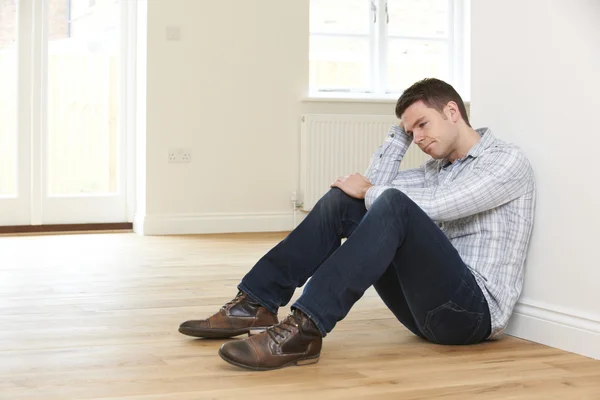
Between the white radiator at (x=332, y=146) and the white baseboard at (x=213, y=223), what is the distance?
0.65 ft

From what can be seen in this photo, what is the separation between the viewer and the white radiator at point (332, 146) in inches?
228

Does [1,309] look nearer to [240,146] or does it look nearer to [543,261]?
[543,261]

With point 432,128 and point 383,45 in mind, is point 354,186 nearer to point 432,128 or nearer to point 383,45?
point 432,128

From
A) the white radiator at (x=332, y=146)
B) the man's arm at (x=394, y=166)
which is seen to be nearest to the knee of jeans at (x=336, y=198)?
the man's arm at (x=394, y=166)

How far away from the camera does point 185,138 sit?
5.54 meters

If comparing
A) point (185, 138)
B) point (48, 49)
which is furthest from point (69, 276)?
point (48, 49)

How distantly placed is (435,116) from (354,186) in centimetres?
29

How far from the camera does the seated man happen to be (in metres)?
2.00

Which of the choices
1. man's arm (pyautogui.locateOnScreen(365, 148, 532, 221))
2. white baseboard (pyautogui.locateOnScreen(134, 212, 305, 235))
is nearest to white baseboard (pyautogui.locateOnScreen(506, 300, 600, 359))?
man's arm (pyautogui.locateOnScreen(365, 148, 532, 221))

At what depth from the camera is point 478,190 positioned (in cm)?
218

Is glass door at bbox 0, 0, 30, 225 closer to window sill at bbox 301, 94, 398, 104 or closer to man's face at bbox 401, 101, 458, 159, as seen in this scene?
window sill at bbox 301, 94, 398, 104

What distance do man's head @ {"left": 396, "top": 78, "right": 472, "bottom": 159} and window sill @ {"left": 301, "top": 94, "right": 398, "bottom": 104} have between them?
3462 millimetres

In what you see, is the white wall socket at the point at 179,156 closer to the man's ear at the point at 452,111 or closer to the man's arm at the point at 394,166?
the man's arm at the point at 394,166

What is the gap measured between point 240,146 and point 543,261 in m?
3.49
